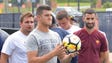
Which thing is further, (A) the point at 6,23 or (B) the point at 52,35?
(A) the point at 6,23

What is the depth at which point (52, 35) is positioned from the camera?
5.92 metres

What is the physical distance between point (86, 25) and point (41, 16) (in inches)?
64.2

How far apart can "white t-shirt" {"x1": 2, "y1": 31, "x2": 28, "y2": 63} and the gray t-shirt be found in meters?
1.45

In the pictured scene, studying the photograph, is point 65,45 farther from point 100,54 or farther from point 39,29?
point 100,54

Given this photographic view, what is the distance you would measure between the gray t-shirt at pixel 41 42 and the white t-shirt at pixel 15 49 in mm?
1448

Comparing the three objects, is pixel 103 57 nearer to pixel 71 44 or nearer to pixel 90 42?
pixel 90 42

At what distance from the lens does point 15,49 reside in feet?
24.1

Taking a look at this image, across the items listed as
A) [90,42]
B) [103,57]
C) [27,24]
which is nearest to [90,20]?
[90,42]

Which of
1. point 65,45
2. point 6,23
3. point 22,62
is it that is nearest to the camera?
point 65,45

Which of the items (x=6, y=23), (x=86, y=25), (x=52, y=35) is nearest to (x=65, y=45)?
(x=52, y=35)

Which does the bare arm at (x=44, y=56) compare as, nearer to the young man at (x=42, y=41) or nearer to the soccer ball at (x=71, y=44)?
the young man at (x=42, y=41)

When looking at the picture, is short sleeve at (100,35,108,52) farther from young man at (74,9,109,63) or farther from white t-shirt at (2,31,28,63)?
white t-shirt at (2,31,28,63)

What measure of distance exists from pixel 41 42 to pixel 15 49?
1618 millimetres

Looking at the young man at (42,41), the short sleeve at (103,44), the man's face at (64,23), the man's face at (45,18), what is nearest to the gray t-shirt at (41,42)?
the young man at (42,41)
